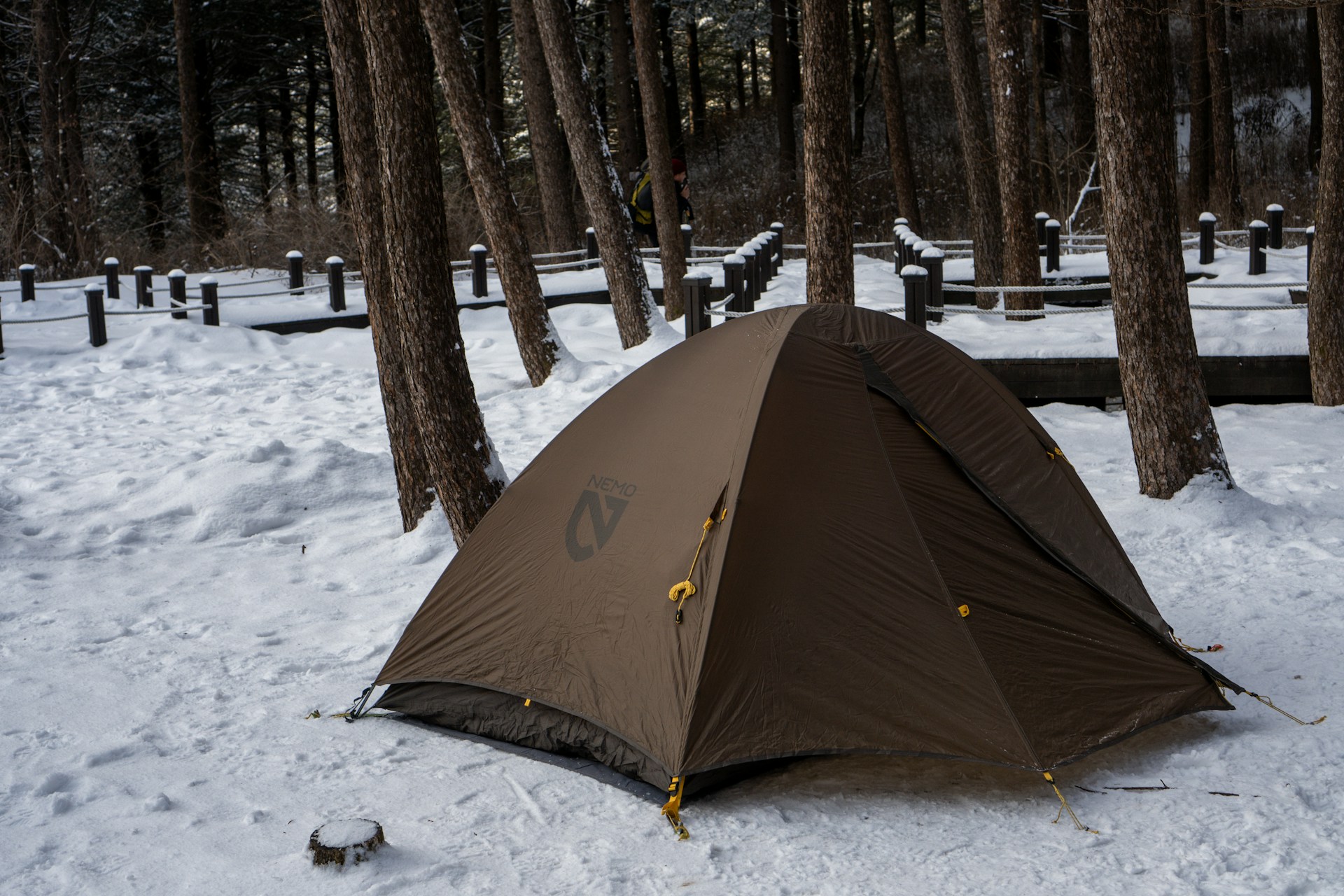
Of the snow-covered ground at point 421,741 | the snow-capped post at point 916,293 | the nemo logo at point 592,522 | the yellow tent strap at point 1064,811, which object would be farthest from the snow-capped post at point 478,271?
the yellow tent strap at point 1064,811

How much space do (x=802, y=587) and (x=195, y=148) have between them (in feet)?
67.1

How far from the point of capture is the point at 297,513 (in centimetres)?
728

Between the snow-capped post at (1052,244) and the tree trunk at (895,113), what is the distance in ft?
11.7

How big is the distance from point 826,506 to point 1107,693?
1151 millimetres

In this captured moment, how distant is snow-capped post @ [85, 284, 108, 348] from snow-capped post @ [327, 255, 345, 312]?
9.31ft

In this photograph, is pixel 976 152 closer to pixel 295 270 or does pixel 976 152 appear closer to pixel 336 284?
pixel 336 284

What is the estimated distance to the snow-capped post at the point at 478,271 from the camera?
15773 millimetres

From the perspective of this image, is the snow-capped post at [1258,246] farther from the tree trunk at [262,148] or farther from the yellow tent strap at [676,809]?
the tree trunk at [262,148]

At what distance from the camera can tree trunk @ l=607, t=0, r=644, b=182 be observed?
20.1m

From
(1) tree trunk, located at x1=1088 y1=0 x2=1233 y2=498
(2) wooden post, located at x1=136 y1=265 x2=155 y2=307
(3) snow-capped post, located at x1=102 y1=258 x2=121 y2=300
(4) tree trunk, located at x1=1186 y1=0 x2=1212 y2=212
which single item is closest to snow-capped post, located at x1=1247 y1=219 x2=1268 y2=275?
(4) tree trunk, located at x1=1186 y1=0 x2=1212 y2=212

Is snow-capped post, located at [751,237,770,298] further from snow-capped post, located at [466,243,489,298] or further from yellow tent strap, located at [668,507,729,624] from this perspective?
yellow tent strap, located at [668,507,729,624]

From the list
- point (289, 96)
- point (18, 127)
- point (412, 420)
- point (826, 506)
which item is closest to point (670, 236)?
point (412, 420)

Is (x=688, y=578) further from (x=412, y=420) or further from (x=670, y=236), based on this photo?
(x=670, y=236)

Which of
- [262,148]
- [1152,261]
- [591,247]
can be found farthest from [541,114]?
[262,148]
